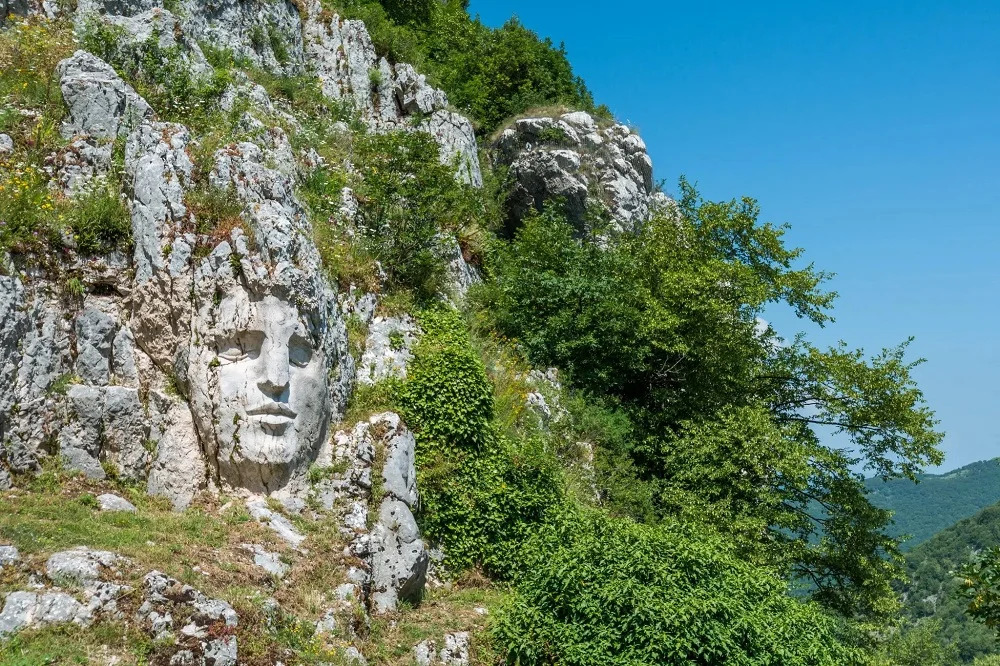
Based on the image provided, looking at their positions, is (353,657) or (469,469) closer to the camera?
(353,657)

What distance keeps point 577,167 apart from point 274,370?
15159 millimetres

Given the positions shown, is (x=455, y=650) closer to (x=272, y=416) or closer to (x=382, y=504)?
(x=382, y=504)

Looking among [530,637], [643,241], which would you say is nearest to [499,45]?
[643,241]

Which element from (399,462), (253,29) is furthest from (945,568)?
(253,29)

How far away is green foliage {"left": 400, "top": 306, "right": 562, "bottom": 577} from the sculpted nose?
2169 millimetres

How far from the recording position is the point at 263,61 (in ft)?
56.9

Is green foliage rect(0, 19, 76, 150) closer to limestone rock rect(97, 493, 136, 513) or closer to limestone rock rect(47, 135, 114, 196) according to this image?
limestone rock rect(47, 135, 114, 196)

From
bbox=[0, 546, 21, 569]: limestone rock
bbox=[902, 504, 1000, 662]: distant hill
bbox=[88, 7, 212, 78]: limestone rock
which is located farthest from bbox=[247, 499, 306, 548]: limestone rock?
bbox=[902, 504, 1000, 662]: distant hill

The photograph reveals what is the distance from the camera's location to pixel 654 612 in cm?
852

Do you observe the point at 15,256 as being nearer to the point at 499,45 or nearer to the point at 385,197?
the point at 385,197

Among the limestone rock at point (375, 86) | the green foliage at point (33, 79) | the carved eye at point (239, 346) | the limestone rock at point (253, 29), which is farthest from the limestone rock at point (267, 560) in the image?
the limestone rock at point (375, 86)

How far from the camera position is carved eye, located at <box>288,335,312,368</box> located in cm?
1010

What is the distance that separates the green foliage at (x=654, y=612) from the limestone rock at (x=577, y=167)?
14246 millimetres

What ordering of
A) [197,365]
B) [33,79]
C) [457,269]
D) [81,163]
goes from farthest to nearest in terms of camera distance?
[457,269] → [33,79] → [81,163] → [197,365]
